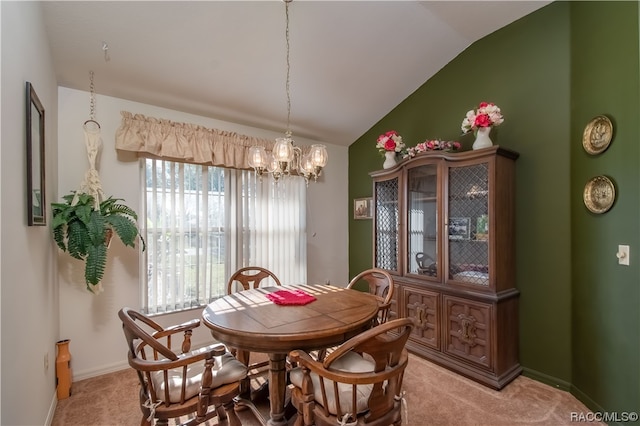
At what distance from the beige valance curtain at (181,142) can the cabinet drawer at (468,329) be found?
2.58m

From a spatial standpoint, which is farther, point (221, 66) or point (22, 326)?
point (221, 66)

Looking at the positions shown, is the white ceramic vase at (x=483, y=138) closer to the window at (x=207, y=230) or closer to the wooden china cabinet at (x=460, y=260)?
the wooden china cabinet at (x=460, y=260)

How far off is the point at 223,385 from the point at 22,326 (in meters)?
1.01

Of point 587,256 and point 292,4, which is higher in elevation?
point 292,4

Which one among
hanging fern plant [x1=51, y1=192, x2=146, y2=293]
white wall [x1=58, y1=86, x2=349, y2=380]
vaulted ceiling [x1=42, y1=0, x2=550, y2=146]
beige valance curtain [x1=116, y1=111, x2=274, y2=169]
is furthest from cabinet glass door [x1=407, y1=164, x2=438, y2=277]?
hanging fern plant [x1=51, y1=192, x2=146, y2=293]

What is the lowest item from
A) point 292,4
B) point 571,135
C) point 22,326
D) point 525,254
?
point 22,326

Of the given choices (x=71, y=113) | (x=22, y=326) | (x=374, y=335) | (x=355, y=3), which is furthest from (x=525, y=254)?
(x=71, y=113)

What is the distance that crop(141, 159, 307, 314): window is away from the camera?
280cm

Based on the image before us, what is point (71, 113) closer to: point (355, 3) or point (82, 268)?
point (82, 268)

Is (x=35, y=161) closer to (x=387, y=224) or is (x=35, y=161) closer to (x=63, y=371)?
(x=63, y=371)

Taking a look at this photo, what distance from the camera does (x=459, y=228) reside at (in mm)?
2633

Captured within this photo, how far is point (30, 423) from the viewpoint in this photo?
1.45m

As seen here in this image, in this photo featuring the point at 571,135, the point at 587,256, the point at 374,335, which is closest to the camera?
the point at 374,335

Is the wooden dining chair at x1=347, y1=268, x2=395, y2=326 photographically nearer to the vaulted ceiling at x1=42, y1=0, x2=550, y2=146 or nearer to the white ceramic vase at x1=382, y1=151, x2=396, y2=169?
the white ceramic vase at x1=382, y1=151, x2=396, y2=169
